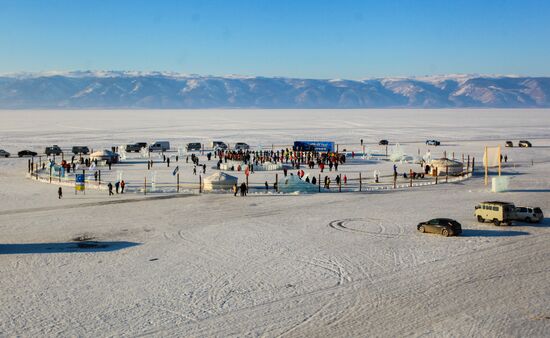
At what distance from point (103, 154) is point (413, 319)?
162 ft

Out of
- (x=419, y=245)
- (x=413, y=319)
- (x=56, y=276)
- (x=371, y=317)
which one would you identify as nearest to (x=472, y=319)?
(x=413, y=319)

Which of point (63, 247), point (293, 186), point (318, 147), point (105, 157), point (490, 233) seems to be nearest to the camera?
point (63, 247)

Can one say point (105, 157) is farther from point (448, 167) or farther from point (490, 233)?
point (490, 233)

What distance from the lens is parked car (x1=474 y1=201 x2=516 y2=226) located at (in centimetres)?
3047

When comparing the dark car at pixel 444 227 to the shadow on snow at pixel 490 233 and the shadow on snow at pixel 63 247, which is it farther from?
the shadow on snow at pixel 63 247

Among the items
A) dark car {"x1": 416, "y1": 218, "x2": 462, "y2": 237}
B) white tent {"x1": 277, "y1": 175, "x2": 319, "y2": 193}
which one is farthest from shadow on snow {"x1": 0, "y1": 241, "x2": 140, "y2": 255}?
white tent {"x1": 277, "y1": 175, "x2": 319, "y2": 193}

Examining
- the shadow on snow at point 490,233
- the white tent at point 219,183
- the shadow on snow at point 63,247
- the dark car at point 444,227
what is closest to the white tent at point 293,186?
the white tent at point 219,183

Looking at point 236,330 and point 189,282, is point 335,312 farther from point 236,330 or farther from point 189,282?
point 189,282

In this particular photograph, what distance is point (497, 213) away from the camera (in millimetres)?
30594

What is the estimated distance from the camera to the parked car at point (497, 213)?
30469 millimetres

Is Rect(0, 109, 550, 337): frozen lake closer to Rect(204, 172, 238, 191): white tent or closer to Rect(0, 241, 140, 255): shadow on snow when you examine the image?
Rect(0, 241, 140, 255): shadow on snow

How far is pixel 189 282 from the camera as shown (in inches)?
835

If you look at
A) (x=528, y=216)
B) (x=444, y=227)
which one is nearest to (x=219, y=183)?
(x=444, y=227)

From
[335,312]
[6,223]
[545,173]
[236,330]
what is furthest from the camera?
[545,173]
